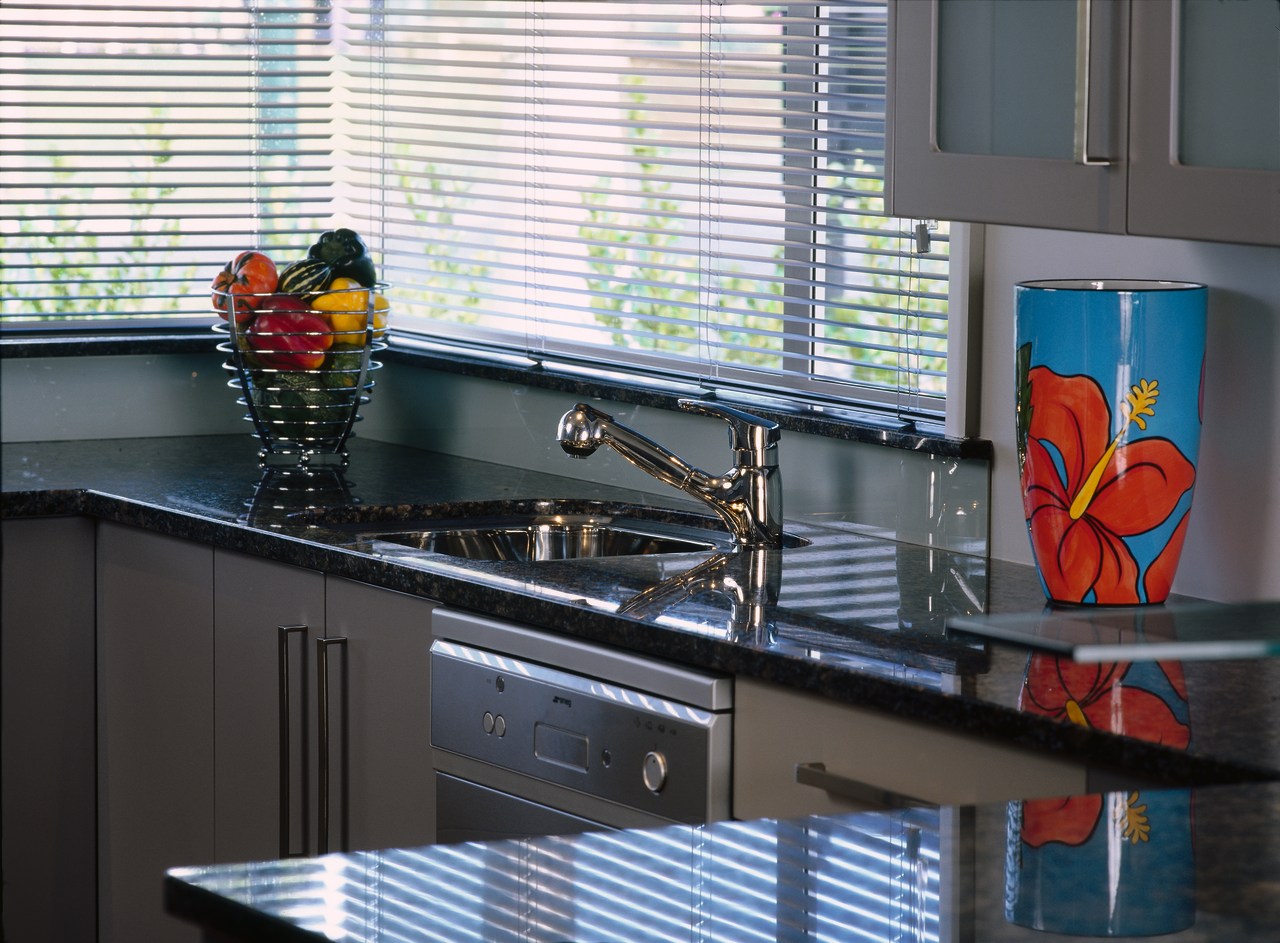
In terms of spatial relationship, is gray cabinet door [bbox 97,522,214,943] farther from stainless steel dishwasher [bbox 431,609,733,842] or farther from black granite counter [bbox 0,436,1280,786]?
stainless steel dishwasher [bbox 431,609,733,842]

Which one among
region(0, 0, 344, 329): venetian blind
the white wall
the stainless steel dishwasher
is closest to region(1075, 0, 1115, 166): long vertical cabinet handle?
the white wall

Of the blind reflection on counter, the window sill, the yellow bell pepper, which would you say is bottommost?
the blind reflection on counter

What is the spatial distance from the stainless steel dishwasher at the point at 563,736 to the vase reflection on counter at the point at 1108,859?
0.49 metres

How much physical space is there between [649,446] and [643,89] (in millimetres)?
713

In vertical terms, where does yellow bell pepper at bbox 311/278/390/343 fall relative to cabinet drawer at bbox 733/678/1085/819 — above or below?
above

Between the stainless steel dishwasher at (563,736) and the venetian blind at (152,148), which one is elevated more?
Result: the venetian blind at (152,148)

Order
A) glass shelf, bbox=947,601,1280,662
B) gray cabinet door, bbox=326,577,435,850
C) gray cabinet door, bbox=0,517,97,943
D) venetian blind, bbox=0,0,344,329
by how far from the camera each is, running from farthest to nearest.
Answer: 1. venetian blind, bbox=0,0,344,329
2. gray cabinet door, bbox=0,517,97,943
3. gray cabinet door, bbox=326,577,435,850
4. glass shelf, bbox=947,601,1280,662

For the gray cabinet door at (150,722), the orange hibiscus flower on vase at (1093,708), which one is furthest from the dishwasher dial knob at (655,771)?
the gray cabinet door at (150,722)

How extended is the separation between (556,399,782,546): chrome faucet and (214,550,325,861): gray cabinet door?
42 centimetres

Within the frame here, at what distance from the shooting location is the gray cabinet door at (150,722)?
291 cm

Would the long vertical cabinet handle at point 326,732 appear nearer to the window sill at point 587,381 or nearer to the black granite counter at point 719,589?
the black granite counter at point 719,589

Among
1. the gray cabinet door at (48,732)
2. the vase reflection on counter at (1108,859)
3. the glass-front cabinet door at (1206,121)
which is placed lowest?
the gray cabinet door at (48,732)

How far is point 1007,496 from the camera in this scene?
254 centimetres

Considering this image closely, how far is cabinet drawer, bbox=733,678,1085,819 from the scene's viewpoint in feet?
5.92
